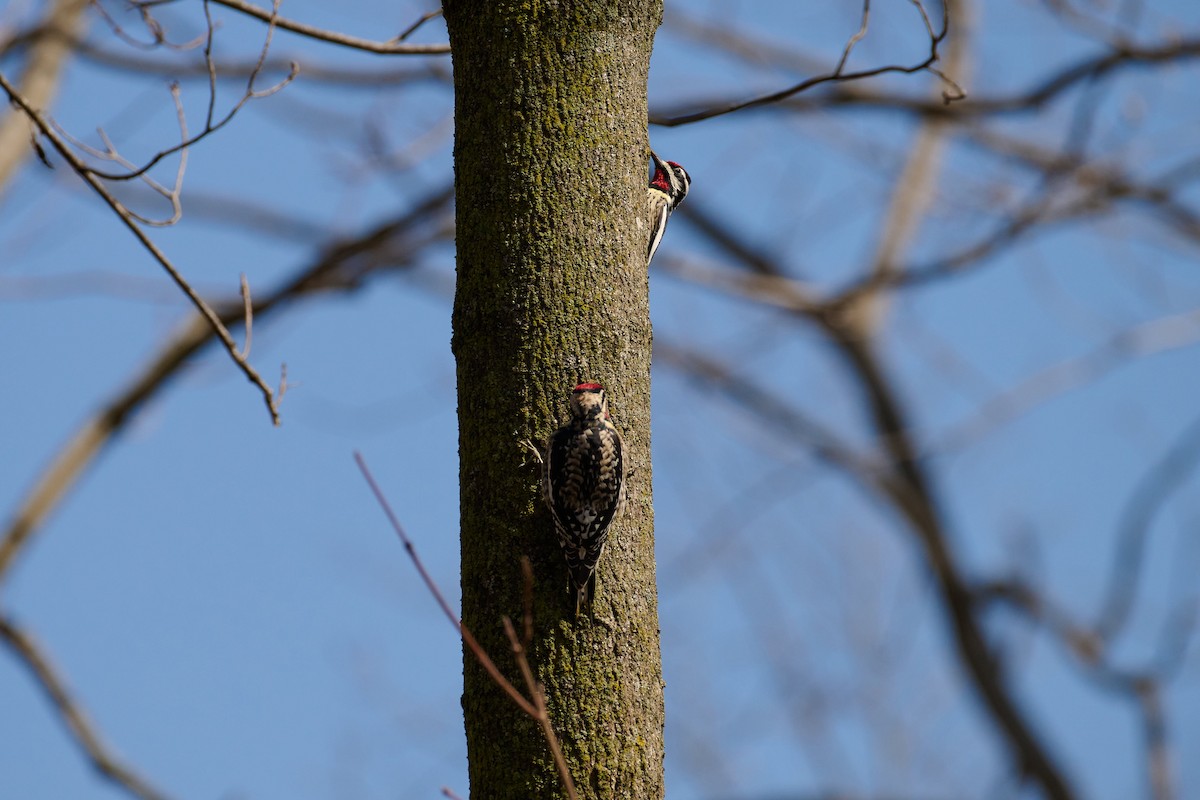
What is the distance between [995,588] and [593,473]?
976cm

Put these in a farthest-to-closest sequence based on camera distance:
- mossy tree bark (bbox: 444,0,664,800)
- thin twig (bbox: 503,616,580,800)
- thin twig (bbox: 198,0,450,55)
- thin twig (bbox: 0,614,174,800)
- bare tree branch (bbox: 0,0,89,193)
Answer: bare tree branch (bbox: 0,0,89,193) < thin twig (bbox: 0,614,174,800) < thin twig (bbox: 198,0,450,55) < mossy tree bark (bbox: 444,0,664,800) < thin twig (bbox: 503,616,580,800)

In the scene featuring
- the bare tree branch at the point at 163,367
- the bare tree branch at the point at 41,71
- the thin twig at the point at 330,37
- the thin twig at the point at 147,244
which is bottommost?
the thin twig at the point at 147,244

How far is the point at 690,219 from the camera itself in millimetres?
11305

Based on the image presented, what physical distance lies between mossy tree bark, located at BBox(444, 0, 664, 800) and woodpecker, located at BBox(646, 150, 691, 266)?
93cm

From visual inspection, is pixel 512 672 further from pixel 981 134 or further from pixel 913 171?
pixel 913 171

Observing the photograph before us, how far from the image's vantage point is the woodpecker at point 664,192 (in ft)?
13.2

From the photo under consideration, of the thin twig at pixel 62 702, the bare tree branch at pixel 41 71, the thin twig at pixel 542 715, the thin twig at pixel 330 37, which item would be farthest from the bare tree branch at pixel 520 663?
the bare tree branch at pixel 41 71

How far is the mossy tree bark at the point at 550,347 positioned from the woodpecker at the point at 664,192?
0.93 metres

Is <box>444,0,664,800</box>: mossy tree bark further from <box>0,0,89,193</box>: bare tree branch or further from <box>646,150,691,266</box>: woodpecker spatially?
<box>0,0,89,193</box>: bare tree branch

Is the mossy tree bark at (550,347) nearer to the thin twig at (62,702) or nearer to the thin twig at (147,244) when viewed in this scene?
the thin twig at (147,244)

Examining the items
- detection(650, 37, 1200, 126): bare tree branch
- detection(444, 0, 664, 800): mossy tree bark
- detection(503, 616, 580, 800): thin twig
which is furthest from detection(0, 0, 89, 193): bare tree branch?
detection(503, 616, 580, 800): thin twig

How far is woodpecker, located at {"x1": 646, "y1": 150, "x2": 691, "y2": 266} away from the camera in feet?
13.2

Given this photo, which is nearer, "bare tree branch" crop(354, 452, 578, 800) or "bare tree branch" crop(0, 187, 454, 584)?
"bare tree branch" crop(354, 452, 578, 800)

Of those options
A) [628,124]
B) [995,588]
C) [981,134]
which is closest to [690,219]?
[981,134]
